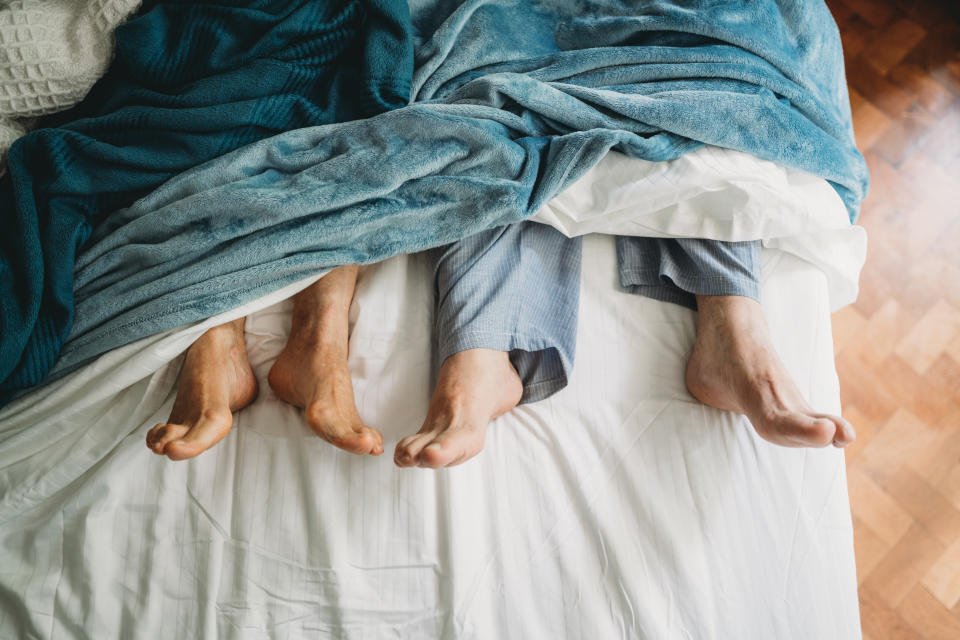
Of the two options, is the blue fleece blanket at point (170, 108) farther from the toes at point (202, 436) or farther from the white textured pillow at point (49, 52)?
the toes at point (202, 436)

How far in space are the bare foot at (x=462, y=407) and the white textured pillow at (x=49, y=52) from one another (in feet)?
Answer: 1.94

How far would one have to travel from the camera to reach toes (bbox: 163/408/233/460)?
682 mm

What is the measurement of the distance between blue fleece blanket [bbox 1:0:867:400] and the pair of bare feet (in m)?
0.06

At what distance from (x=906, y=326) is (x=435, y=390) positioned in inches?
37.1

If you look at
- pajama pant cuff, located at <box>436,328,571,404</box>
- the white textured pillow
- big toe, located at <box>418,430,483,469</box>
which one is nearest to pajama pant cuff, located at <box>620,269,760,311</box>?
Answer: pajama pant cuff, located at <box>436,328,571,404</box>

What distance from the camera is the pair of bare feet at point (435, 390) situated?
2.30ft

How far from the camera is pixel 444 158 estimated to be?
2.66ft

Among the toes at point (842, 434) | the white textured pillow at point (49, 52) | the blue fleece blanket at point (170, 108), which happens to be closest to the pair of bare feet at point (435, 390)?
the toes at point (842, 434)

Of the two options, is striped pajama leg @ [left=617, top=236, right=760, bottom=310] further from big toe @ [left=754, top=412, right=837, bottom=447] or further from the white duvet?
big toe @ [left=754, top=412, right=837, bottom=447]

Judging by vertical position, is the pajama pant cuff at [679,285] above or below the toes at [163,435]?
above

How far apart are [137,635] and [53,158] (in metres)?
0.56

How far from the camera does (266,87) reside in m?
0.84

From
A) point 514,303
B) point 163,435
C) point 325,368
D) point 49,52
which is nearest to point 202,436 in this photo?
point 163,435

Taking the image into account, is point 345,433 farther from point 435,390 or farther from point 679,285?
point 679,285
